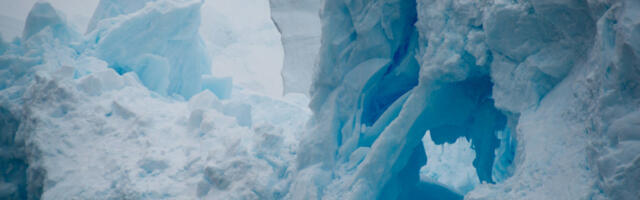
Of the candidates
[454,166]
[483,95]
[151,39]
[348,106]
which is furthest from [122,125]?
[454,166]

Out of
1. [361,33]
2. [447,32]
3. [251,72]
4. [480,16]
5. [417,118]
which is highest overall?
[480,16]

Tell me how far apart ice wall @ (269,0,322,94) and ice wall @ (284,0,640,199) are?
1.73m

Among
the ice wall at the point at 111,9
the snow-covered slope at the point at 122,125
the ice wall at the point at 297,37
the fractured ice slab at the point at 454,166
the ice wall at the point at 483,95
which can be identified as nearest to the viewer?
the ice wall at the point at 483,95

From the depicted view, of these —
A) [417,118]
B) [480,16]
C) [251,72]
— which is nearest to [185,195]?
[417,118]

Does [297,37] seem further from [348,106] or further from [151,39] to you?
[151,39]

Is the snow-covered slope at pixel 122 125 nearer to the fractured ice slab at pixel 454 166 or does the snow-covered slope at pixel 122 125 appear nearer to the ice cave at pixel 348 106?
the ice cave at pixel 348 106

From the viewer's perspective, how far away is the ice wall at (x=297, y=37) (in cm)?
642

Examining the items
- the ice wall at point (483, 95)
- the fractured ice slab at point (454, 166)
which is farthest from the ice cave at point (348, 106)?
the fractured ice slab at point (454, 166)

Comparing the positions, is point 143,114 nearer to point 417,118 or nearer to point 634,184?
point 417,118

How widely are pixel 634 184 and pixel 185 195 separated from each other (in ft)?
13.2

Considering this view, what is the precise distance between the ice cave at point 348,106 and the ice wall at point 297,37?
0.03 metres

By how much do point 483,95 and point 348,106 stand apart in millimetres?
1548

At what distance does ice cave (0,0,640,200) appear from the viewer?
94.9 inches

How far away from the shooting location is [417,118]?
4.09 m
